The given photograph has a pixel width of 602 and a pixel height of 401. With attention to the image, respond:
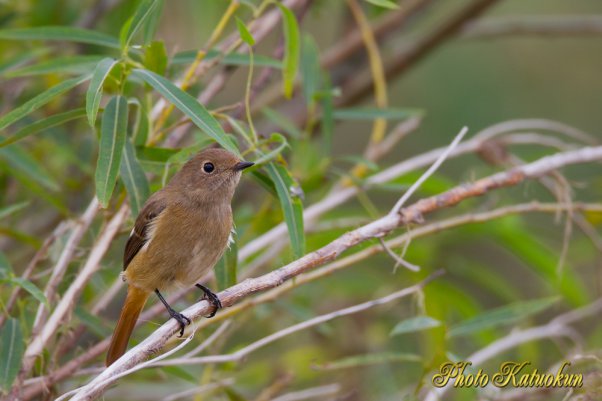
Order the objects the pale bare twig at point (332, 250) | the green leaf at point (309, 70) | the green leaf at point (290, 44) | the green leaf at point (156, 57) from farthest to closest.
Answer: the green leaf at point (309, 70), the green leaf at point (290, 44), the green leaf at point (156, 57), the pale bare twig at point (332, 250)

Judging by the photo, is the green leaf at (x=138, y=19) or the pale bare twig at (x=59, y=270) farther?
the pale bare twig at (x=59, y=270)

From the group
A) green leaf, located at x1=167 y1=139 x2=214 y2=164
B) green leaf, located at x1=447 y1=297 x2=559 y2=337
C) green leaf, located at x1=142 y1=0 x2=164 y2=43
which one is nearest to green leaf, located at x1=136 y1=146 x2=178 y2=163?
green leaf, located at x1=167 y1=139 x2=214 y2=164

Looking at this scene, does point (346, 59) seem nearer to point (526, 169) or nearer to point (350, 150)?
point (350, 150)

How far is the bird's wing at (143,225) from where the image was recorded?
3.27m

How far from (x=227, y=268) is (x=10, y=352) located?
33.5 inches

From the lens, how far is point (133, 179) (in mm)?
3197

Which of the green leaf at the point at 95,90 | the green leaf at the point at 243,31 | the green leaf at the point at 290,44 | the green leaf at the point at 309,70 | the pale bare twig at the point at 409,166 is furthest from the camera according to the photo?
the green leaf at the point at 309,70

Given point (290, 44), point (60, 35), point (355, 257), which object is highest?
point (60, 35)

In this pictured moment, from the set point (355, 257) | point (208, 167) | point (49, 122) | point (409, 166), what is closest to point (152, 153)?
point (208, 167)

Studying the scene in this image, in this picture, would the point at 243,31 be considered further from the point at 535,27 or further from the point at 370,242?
the point at 535,27

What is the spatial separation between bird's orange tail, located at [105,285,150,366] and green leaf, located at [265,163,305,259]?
698 mm

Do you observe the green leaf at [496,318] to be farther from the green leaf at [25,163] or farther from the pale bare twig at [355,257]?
the green leaf at [25,163]

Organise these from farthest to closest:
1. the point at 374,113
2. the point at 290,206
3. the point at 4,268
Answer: the point at 374,113, the point at 4,268, the point at 290,206

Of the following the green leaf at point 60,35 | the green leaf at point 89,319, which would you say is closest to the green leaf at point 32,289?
the green leaf at point 89,319
